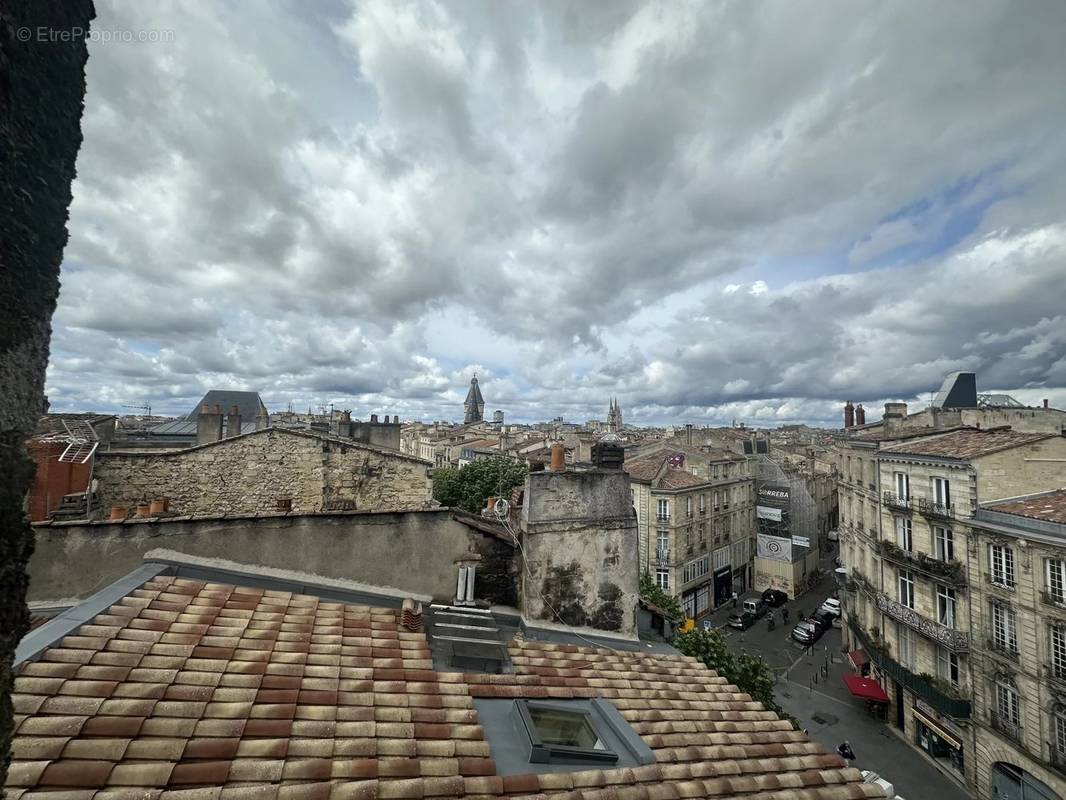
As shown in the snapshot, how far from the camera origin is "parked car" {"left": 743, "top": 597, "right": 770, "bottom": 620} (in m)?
37.3

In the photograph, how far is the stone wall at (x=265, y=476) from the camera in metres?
14.3

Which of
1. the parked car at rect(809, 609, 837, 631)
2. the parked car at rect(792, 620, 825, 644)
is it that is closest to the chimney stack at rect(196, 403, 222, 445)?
the parked car at rect(792, 620, 825, 644)

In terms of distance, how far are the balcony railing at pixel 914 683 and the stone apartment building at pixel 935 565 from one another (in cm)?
4

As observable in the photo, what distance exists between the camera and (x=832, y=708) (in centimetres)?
2556

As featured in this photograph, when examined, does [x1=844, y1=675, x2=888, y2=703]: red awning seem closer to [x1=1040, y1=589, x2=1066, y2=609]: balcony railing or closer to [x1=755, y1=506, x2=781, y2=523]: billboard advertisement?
[x1=1040, y1=589, x2=1066, y2=609]: balcony railing

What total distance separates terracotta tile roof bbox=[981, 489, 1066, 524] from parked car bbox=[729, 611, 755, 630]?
20564 millimetres

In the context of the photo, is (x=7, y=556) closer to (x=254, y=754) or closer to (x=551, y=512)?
(x=254, y=754)

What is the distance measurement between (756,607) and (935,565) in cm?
2015

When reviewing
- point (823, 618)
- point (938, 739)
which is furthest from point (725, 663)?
point (823, 618)

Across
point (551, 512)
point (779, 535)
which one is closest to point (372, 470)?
point (551, 512)

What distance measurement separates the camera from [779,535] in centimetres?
4272

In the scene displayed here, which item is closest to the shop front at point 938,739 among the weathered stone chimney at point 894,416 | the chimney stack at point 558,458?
the weathered stone chimney at point 894,416

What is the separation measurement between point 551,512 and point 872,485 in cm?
2518

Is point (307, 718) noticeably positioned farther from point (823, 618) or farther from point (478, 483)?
point (823, 618)
